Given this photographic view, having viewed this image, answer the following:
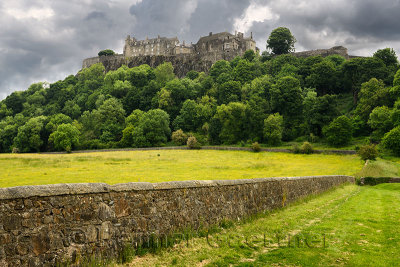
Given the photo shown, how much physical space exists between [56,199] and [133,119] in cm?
8956

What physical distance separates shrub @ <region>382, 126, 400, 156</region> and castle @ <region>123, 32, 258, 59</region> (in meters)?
84.9

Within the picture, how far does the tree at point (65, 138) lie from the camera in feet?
278

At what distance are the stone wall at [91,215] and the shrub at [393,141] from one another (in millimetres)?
55521

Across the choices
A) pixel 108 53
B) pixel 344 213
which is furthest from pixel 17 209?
pixel 108 53

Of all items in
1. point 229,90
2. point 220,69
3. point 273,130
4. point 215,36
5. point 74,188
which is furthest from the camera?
point 215,36

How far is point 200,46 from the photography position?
141 meters

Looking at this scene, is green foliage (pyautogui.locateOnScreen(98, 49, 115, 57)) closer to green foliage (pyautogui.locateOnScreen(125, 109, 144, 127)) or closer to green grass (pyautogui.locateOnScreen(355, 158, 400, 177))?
green foliage (pyautogui.locateOnScreen(125, 109, 144, 127))

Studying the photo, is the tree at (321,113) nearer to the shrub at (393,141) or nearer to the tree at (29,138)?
the shrub at (393,141)

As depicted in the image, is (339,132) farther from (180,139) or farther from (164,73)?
(164,73)

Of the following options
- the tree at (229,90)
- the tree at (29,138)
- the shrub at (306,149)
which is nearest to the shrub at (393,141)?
the shrub at (306,149)

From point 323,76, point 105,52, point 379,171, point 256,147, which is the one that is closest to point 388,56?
point 323,76

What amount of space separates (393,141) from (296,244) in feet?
183

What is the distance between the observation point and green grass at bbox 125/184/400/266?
718cm

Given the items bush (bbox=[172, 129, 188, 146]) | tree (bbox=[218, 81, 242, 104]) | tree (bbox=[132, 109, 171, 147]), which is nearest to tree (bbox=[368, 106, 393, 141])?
tree (bbox=[218, 81, 242, 104])
